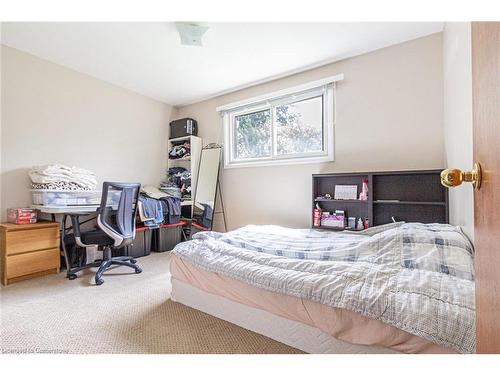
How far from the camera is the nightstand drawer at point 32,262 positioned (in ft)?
7.63

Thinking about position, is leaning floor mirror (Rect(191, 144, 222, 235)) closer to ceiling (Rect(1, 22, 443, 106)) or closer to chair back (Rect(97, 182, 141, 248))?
ceiling (Rect(1, 22, 443, 106))

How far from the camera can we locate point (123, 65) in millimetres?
3004

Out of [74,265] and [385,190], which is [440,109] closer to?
[385,190]

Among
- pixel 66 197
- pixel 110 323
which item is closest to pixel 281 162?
pixel 110 323

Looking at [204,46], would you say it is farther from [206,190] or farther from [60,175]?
[60,175]

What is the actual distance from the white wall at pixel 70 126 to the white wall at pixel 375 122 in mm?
1866

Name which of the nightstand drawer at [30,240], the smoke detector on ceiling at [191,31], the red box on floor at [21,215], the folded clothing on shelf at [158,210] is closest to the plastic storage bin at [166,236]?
the folded clothing on shelf at [158,210]

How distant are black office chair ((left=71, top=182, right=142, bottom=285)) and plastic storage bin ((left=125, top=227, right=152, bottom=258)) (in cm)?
58

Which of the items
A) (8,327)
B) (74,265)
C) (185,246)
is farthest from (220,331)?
(74,265)

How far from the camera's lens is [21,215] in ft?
8.37

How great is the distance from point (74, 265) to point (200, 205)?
5.65 feet

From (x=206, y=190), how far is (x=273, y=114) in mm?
1534

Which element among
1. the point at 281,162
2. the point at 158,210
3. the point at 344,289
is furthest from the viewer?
the point at 158,210

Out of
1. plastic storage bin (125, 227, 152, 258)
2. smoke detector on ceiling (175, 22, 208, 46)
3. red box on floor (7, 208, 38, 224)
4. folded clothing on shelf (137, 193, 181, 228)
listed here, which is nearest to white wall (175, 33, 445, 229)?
folded clothing on shelf (137, 193, 181, 228)
